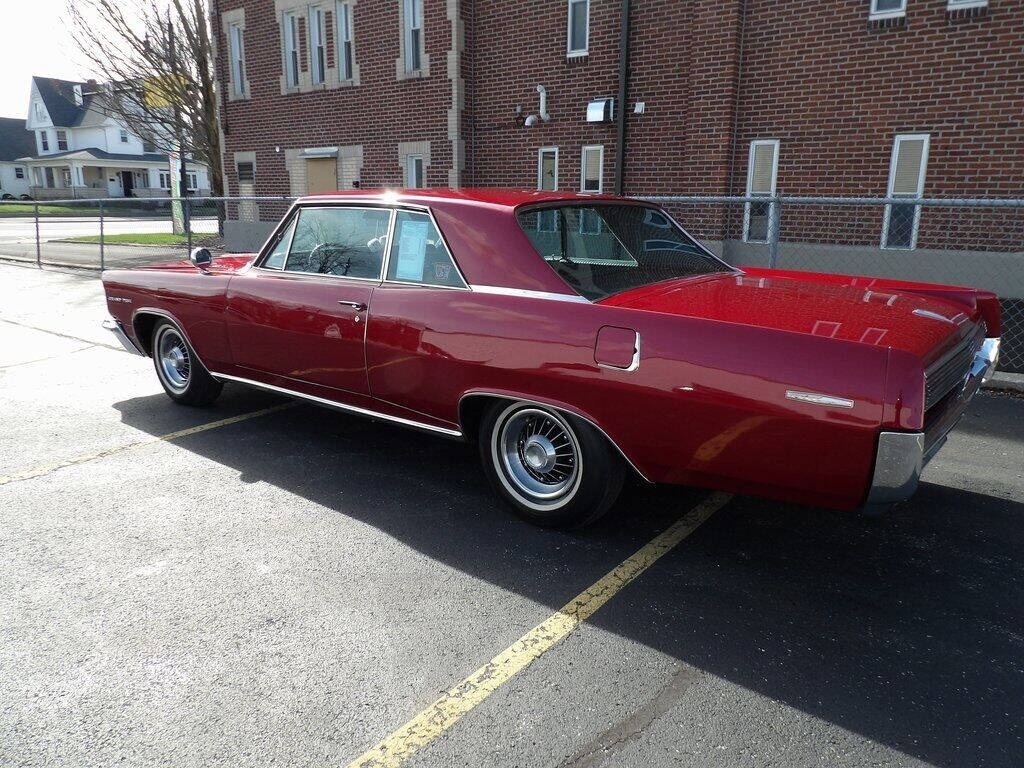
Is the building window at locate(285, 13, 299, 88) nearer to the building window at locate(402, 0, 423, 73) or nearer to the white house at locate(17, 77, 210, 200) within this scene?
the building window at locate(402, 0, 423, 73)

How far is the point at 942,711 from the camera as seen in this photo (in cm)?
244

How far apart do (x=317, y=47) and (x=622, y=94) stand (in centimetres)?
779

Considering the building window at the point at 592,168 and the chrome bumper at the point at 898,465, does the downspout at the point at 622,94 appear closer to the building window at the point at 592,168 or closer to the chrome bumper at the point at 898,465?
the building window at the point at 592,168

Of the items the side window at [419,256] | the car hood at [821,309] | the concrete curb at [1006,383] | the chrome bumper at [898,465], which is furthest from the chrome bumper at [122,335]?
the concrete curb at [1006,383]

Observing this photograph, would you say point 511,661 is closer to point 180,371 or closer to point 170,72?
point 180,371

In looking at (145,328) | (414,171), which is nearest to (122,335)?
(145,328)

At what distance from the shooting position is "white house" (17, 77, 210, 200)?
60062 millimetres

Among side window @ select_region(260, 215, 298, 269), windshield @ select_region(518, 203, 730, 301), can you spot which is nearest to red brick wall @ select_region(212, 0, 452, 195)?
side window @ select_region(260, 215, 298, 269)

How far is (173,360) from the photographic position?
5.83m

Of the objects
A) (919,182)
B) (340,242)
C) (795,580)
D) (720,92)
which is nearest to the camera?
(795,580)

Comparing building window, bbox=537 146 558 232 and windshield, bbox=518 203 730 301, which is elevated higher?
building window, bbox=537 146 558 232

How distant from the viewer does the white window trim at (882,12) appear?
10109mm

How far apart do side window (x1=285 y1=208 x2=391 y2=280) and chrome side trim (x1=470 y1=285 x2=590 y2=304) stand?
2.66 ft

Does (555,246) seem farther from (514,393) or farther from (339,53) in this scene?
(339,53)
